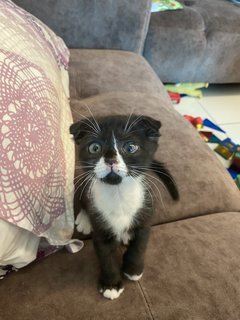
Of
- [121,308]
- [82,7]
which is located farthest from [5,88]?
[82,7]

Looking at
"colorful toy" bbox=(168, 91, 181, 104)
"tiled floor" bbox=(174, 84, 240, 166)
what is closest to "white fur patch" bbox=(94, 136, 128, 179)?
"tiled floor" bbox=(174, 84, 240, 166)

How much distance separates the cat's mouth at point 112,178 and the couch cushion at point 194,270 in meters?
0.24

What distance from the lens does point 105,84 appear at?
1358 millimetres

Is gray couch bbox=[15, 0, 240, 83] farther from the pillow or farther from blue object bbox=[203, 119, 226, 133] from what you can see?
the pillow

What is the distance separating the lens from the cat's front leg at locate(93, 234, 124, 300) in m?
0.70

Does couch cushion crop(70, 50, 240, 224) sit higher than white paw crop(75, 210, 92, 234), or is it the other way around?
couch cushion crop(70, 50, 240, 224)

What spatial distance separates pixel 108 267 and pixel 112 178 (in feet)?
0.72

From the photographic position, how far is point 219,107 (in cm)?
221

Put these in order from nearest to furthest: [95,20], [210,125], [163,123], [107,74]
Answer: [163,123]
[107,74]
[95,20]
[210,125]

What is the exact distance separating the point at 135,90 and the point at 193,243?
75 centimetres

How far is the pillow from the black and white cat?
7 centimetres

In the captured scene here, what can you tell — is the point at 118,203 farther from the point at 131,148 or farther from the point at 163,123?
the point at 163,123

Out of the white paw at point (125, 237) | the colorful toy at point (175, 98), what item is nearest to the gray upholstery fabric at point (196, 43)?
the colorful toy at point (175, 98)

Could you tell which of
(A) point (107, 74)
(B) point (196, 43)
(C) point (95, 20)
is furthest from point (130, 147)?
(B) point (196, 43)
